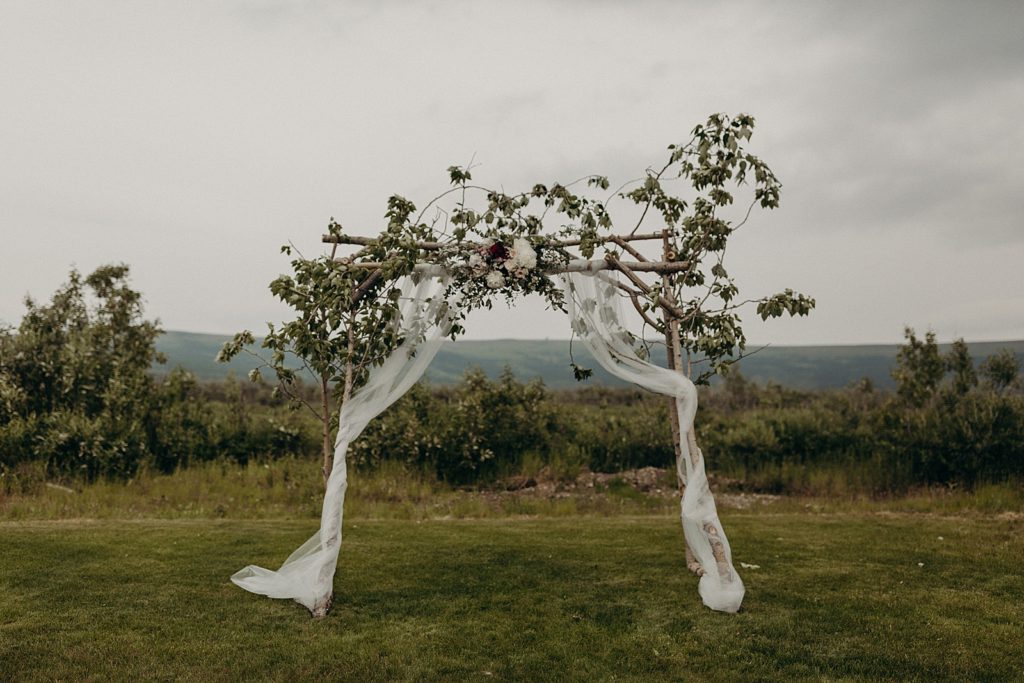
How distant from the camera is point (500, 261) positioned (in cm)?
723

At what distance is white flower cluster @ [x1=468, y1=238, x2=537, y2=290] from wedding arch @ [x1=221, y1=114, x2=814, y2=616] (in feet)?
0.04

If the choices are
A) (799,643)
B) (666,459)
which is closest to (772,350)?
(666,459)

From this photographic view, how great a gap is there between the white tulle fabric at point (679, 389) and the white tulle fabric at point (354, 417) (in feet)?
4.48

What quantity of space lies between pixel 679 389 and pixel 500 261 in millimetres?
2084

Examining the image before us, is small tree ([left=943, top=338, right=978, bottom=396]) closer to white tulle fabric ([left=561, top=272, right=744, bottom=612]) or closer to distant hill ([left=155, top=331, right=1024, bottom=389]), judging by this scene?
white tulle fabric ([left=561, top=272, right=744, bottom=612])

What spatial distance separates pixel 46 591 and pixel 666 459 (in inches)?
505

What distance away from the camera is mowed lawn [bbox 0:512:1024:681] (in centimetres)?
599

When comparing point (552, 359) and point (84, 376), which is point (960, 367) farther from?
point (552, 359)

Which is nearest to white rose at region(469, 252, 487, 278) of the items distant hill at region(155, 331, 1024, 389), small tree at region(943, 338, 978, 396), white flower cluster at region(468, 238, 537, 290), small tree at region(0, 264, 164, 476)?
white flower cluster at region(468, 238, 537, 290)

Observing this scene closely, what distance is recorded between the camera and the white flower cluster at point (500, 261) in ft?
23.5

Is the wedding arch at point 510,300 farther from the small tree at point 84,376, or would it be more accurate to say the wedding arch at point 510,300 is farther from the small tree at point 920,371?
the small tree at point 920,371

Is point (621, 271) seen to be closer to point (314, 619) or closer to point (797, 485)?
point (314, 619)

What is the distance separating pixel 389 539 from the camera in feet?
33.8

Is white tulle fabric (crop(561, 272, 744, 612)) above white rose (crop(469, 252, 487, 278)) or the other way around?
the other way around
